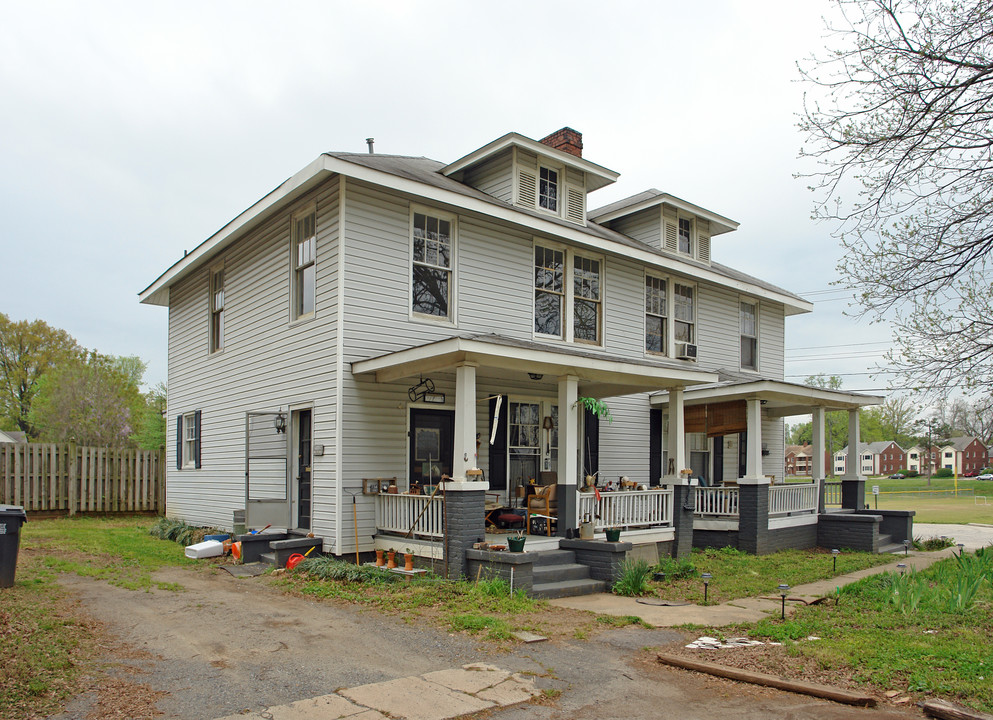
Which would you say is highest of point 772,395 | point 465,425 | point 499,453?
Answer: point 772,395

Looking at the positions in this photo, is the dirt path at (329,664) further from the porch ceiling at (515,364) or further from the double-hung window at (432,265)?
the double-hung window at (432,265)

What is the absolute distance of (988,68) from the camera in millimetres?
6684

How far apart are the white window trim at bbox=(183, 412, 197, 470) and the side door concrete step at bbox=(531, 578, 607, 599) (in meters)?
10.0

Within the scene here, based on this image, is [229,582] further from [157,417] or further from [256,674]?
[157,417]

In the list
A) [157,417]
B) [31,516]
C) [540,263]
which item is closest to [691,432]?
[540,263]

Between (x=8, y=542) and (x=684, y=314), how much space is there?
13.5 meters

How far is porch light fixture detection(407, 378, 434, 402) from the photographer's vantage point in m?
12.2

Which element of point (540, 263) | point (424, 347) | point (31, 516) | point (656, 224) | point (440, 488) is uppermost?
point (656, 224)

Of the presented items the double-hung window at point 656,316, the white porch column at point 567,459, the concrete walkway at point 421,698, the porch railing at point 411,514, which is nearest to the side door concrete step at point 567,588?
the white porch column at point 567,459

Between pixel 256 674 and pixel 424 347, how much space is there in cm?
500

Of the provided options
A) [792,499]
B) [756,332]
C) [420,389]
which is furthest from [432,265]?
[756,332]

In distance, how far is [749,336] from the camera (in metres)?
19.0

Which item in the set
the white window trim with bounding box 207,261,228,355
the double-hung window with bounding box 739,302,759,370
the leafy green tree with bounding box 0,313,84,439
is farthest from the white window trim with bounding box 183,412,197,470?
the leafy green tree with bounding box 0,313,84,439

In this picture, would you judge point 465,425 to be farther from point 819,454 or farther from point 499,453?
point 819,454
